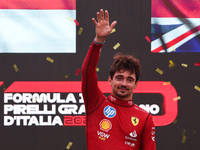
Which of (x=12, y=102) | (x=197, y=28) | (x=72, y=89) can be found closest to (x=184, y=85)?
(x=197, y=28)

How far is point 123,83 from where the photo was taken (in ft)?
3.72

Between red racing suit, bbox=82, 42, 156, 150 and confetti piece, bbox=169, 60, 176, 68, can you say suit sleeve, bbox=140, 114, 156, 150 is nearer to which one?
red racing suit, bbox=82, 42, 156, 150

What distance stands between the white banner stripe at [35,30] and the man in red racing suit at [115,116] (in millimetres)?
1222

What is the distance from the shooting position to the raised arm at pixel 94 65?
3.33ft

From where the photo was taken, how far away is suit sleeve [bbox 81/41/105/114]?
1.04 meters

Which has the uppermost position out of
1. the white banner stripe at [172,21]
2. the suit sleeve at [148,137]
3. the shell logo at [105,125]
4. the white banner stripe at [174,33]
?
the white banner stripe at [172,21]

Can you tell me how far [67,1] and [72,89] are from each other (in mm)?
1031

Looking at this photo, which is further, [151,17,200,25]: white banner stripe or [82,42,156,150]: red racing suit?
[151,17,200,25]: white banner stripe

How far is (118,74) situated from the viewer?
1163 mm

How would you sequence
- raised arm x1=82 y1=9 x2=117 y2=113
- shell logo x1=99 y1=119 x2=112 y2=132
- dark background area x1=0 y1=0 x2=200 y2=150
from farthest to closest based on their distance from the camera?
dark background area x1=0 y1=0 x2=200 y2=150
shell logo x1=99 y1=119 x2=112 y2=132
raised arm x1=82 y1=9 x2=117 y2=113

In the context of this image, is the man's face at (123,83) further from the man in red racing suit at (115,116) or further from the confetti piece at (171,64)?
the confetti piece at (171,64)

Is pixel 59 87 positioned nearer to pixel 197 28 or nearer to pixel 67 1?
pixel 67 1

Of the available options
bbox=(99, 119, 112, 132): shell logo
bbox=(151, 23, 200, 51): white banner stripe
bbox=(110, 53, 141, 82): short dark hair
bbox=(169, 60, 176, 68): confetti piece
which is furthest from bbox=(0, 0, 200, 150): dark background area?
bbox=(99, 119, 112, 132): shell logo

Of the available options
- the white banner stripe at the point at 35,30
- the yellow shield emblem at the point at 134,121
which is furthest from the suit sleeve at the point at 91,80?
the white banner stripe at the point at 35,30
